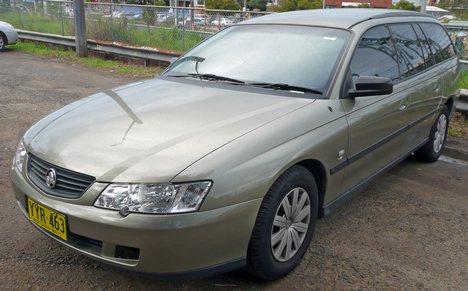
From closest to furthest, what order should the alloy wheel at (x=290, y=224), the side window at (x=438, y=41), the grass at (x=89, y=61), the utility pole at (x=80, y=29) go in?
the alloy wheel at (x=290, y=224), the side window at (x=438, y=41), the grass at (x=89, y=61), the utility pole at (x=80, y=29)

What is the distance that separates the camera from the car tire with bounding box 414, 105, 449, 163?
517 centimetres

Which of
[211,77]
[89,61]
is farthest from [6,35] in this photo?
[211,77]

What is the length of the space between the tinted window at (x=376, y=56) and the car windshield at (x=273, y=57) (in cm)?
19

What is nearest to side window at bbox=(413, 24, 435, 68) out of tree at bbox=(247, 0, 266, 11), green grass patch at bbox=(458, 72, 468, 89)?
green grass patch at bbox=(458, 72, 468, 89)

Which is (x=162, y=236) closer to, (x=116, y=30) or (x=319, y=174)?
(x=319, y=174)

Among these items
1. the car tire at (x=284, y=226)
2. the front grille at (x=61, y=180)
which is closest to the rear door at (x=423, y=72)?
the car tire at (x=284, y=226)

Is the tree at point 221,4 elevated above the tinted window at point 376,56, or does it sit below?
above

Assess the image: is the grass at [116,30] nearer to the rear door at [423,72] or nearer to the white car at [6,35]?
the white car at [6,35]

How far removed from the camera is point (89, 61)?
12.6 meters

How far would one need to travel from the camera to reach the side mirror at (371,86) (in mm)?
3230

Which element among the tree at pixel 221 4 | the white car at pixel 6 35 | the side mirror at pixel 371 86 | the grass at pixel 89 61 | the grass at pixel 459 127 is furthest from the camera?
the tree at pixel 221 4

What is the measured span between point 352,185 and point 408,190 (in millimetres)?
1284

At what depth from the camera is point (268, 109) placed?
302 centimetres

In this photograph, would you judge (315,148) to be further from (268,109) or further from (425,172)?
(425,172)
